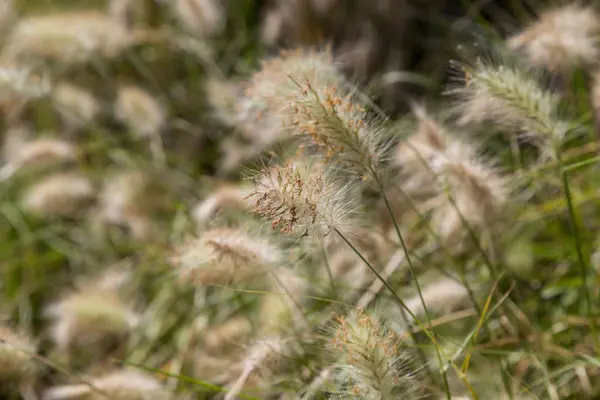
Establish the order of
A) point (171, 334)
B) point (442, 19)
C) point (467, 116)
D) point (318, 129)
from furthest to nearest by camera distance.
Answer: point (442, 19) → point (171, 334) → point (467, 116) → point (318, 129)

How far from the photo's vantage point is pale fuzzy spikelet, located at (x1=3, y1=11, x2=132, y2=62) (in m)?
1.55

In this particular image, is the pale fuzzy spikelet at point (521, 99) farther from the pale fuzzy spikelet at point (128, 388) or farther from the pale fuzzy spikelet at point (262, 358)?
the pale fuzzy spikelet at point (128, 388)

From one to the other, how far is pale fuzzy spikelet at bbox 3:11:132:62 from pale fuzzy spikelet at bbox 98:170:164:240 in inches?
12.7

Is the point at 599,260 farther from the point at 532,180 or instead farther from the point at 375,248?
the point at 375,248

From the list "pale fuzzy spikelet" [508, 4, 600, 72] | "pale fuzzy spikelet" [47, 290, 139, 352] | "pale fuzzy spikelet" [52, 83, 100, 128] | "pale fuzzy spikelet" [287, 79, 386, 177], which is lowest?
"pale fuzzy spikelet" [287, 79, 386, 177]

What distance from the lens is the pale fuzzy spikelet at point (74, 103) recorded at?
1596 millimetres

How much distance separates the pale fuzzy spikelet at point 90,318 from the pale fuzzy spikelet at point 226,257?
14.2 inches

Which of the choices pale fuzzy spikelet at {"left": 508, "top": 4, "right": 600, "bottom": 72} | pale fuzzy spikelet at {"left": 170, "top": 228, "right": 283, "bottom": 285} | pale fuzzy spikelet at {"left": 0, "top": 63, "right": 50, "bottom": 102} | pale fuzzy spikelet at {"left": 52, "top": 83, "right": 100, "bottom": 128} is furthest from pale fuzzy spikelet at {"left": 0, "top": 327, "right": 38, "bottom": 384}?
pale fuzzy spikelet at {"left": 508, "top": 4, "right": 600, "bottom": 72}

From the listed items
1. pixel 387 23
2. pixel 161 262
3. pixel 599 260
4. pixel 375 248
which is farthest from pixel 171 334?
pixel 387 23

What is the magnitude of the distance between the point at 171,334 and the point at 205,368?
30 centimetres

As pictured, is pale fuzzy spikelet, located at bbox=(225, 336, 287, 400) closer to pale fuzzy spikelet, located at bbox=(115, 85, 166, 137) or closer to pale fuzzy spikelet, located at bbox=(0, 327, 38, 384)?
pale fuzzy spikelet, located at bbox=(0, 327, 38, 384)

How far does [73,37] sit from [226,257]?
97 centimetres

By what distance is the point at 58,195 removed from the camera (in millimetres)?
1540

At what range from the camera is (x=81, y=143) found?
1968 millimetres
